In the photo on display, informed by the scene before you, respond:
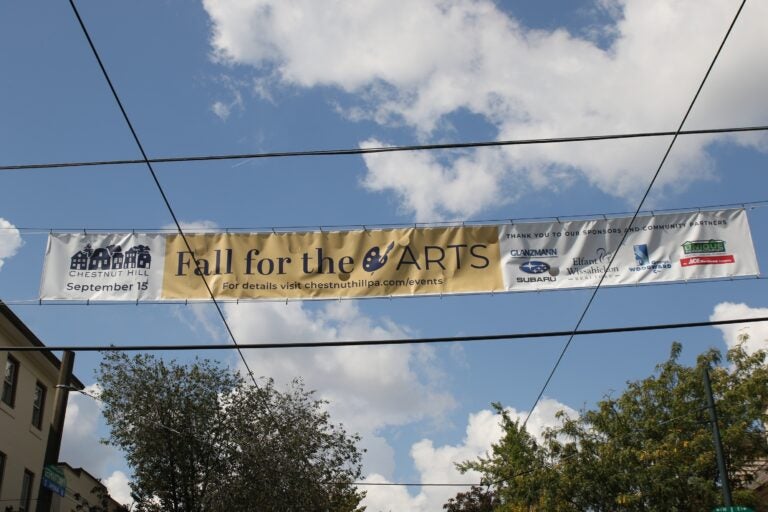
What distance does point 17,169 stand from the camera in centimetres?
1188

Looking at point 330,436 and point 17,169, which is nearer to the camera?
point 17,169

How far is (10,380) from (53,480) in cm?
1253

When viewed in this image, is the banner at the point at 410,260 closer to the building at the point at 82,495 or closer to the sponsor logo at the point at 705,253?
the sponsor logo at the point at 705,253

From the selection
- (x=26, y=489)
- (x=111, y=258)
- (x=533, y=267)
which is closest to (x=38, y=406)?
(x=26, y=489)

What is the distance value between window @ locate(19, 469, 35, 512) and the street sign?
12659 millimetres

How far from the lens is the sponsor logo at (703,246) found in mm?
14242

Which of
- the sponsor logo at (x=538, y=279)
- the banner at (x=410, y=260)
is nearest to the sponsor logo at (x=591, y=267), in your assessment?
the banner at (x=410, y=260)

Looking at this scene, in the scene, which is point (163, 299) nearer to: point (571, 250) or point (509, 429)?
point (571, 250)

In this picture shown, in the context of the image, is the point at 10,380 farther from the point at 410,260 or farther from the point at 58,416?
the point at 410,260

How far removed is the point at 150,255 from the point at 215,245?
1135mm

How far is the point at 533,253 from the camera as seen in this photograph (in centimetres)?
1444

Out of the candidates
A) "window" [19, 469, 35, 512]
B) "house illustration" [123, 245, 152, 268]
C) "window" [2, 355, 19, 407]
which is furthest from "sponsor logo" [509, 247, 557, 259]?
"window" [19, 469, 35, 512]

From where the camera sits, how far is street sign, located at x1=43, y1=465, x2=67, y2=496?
14.6 meters

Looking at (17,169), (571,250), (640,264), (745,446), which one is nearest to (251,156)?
(17,169)
